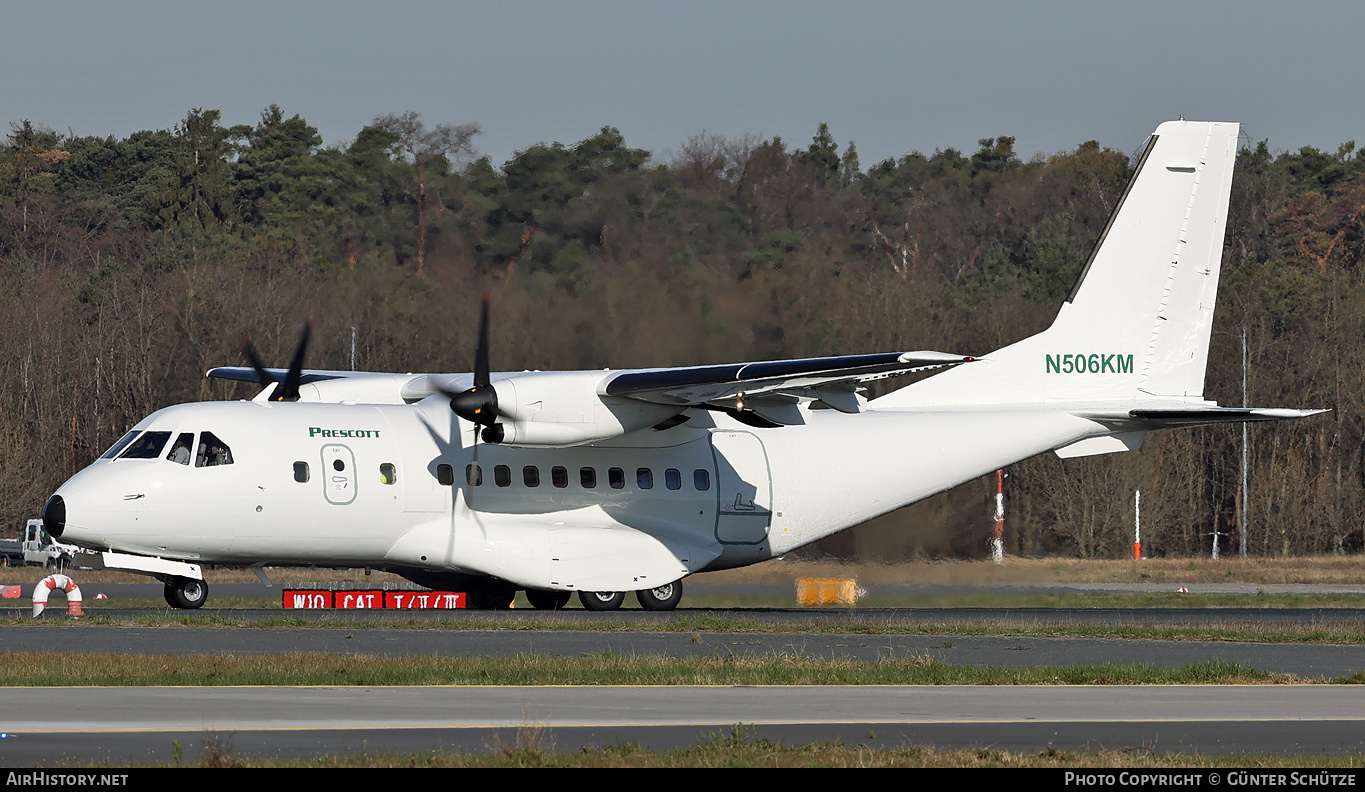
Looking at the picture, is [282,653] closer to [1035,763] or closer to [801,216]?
[1035,763]

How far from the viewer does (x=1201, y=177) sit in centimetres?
2916

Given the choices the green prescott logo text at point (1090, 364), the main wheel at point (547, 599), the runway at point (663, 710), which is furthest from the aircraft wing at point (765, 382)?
the green prescott logo text at point (1090, 364)

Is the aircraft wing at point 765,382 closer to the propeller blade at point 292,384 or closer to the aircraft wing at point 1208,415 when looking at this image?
the propeller blade at point 292,384

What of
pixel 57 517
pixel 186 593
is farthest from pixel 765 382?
pixel 57 517

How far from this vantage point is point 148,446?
24.0 metres

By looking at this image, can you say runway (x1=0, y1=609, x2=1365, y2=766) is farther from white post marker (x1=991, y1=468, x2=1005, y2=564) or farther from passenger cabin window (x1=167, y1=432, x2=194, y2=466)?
white post marker (x1=991, y1=468, x2=1005, y2=564)

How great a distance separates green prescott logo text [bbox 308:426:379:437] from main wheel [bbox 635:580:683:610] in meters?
4.93

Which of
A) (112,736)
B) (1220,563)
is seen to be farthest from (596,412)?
(1220,563)

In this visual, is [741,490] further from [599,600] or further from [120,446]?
[120,446]

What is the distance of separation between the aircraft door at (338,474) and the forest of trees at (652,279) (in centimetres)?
895

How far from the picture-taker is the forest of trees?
117ft

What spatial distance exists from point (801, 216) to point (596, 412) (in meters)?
30.1

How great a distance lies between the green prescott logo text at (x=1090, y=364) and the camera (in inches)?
1128

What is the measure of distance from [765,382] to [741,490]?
3970 mm
